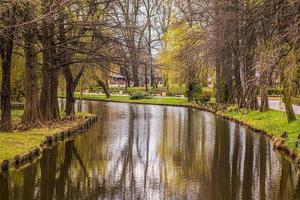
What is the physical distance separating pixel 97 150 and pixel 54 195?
25.9 ft

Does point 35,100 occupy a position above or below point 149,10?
below

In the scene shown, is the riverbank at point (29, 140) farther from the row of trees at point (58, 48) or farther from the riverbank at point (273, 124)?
the riverbank at point (273, 124)

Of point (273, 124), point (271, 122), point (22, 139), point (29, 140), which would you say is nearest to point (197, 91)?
point (271, 122)

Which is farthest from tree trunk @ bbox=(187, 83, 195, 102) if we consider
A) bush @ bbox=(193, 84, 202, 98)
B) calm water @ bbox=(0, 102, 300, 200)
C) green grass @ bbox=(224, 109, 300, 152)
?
calm water @ bbox=(0, 102, 300, 200)

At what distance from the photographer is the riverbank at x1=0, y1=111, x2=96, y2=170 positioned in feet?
51.2

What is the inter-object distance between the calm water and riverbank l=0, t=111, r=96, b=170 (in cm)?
43

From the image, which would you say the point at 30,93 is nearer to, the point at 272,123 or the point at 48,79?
the point at 48,79

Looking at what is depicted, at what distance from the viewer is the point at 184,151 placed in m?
20.1

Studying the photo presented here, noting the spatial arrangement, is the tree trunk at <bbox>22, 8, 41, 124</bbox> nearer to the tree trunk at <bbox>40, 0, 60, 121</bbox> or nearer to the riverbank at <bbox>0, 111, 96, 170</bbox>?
the riverbank at <bbox>0, 111, 96, 170</bbox>

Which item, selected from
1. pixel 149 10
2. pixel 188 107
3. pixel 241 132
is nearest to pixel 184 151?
pixel 241 132

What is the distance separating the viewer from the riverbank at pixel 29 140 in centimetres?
1560

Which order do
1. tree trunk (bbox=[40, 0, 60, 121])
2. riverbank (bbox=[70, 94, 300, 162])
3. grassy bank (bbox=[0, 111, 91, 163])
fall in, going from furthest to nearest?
tree trunk (bbox=[40, 0, 60, 121]) → riverbank (bbox=[70, 94, 300, 162]) → grassy bank (bbox=[0, 111, 91, 163])

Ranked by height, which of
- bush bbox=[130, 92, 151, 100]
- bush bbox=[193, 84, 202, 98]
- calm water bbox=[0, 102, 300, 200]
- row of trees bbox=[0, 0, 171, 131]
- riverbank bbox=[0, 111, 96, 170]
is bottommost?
calm water bbox=[0, 102, 300, 200]

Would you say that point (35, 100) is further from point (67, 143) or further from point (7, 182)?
point (7, 182)
